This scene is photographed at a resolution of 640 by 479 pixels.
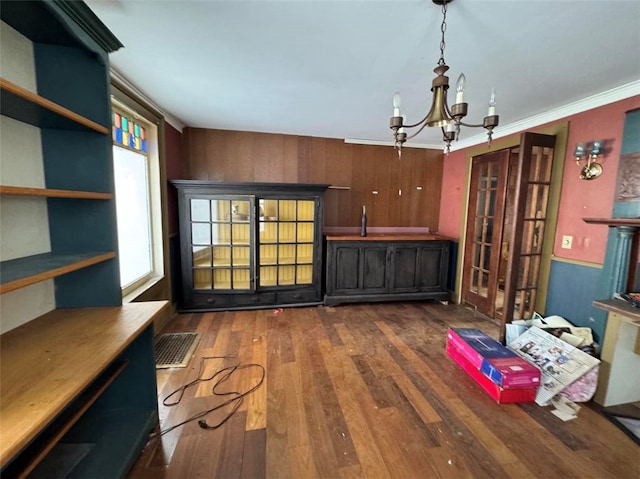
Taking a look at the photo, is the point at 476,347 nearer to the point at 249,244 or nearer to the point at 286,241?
the point at 286,241

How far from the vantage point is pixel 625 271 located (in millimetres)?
1913

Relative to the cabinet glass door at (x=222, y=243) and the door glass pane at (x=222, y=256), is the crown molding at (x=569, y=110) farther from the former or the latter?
the door glass pane at (x=222, y=256)

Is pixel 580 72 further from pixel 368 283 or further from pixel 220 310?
pixel 220 310

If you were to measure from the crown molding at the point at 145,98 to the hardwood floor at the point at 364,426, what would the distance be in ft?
7.67

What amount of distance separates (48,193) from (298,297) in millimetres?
2777

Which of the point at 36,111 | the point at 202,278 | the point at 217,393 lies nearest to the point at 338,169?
the point at 202,278

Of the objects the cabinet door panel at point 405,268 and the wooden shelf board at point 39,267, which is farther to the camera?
the cabinet door panel at point 405,268

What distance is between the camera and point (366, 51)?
168 cm

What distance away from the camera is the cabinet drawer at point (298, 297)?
3.52m

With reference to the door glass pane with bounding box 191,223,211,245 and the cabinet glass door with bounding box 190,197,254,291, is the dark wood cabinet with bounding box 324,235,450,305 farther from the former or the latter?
the door glass pane with bounding box 191,223,211,245

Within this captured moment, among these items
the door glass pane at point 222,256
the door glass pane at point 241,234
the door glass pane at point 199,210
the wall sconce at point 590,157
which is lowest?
the door glass pane at point 222,256

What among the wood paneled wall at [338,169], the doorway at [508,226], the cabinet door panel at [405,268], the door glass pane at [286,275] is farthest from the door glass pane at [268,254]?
the doorway at [508,226]

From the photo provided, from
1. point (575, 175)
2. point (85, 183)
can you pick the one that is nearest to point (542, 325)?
point (575, 175)

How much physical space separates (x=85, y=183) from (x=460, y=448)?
2542 millimetres
